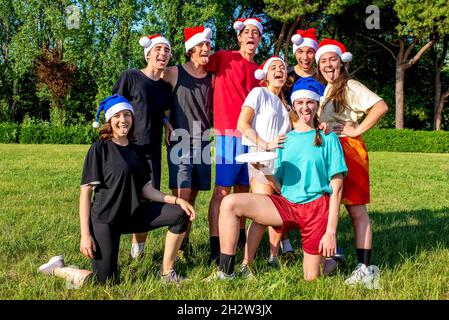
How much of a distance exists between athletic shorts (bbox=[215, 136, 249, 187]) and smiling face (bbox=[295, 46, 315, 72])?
97cm

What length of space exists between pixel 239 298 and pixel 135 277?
1.00 m

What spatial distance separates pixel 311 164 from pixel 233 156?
1057 mm

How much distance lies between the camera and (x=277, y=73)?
4.12m

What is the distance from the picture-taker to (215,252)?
14.5ft

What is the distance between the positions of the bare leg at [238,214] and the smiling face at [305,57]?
1593mm

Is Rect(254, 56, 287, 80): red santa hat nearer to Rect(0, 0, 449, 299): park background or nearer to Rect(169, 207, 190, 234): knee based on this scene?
Rect(169, 207, 190, 234): knee

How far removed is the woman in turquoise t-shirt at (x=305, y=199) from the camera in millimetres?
3512

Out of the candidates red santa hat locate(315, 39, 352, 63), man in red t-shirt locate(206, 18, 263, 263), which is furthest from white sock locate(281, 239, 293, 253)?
red santa hat locate(315, 39, 352, 63)

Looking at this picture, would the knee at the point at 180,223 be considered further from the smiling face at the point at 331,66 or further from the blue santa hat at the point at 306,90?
the smiling face at the point at 331,66

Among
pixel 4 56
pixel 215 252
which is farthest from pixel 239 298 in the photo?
pixel 4 56

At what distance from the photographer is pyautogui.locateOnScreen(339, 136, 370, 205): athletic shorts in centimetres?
383

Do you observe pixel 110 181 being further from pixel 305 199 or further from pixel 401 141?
pixel 401 141
